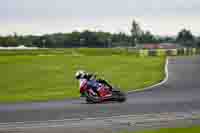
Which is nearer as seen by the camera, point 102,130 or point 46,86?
point 102,130

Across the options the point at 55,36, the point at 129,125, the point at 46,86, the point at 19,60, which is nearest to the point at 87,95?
the point at 129,125

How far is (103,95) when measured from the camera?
17031 millimetres

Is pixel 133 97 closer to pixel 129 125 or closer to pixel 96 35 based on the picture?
pixel 129 125

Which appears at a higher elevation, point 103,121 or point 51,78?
point 103,121

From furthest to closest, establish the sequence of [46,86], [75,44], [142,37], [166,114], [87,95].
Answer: [142,37] → [75,44] → [46,86] → [87,95] → [166,114]

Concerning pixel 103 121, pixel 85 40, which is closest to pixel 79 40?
pixel 85 40

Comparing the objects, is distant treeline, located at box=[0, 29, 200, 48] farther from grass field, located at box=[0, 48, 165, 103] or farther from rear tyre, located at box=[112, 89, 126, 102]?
rear tyre, located at box=[112, 89, 126, 102]

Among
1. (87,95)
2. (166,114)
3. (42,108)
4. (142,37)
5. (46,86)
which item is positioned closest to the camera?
(166,114)

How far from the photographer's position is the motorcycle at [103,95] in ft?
55.7

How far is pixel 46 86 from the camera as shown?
2658 centimetres

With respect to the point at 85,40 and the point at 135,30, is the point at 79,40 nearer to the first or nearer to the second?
the point at 85,40

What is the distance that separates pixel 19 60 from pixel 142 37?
115m

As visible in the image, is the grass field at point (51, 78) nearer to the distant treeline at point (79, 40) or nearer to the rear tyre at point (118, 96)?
the rear tyre at point (118, 96)

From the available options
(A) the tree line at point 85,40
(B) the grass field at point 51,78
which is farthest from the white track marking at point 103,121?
(A) the tree line at point 85,40
